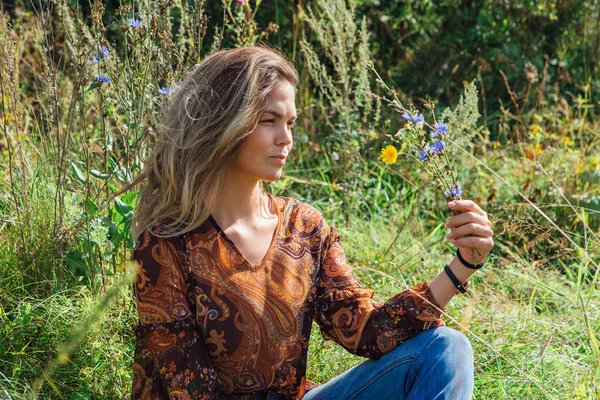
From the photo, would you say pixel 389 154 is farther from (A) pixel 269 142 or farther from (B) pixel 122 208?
(B) pixel 122 208

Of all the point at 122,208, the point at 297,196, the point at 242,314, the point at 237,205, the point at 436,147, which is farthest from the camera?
the point at 297,196

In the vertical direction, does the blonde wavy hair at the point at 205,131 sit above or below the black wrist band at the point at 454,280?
above

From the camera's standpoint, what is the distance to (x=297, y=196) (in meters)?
3.90

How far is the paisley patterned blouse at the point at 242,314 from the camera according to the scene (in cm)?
193

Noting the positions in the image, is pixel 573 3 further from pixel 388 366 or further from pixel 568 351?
pixel 388 366

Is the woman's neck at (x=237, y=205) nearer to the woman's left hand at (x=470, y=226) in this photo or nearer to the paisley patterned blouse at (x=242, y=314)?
the paisley patterned blouse at (x=242, y=314)


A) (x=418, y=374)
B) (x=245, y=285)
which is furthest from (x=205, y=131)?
(x=418, y=374)

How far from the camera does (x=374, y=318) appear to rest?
208cm

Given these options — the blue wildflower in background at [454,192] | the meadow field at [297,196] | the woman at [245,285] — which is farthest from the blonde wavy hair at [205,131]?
the blue wildflower in background at [454,192]

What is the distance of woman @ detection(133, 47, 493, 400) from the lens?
193cm

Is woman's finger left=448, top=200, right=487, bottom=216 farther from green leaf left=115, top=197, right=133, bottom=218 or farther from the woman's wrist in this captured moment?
green leaf left=115, top=197, right=133, bottom=218

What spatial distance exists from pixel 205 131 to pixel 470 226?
27.8 inches

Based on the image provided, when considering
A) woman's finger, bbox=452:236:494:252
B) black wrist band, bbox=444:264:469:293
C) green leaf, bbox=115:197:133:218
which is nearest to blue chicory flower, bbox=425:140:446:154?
woman's finger, bbox=452:236:494:252

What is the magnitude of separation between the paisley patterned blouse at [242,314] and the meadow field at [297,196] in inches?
6.7
